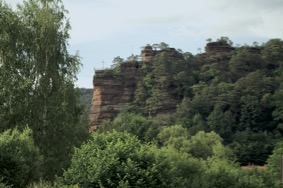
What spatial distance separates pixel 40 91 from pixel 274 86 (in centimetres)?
8592

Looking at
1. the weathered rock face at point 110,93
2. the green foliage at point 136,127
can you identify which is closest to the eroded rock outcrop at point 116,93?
the weathered rock face at point 110,93

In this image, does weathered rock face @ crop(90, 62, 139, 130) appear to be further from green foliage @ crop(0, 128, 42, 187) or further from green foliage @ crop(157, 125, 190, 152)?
green foliage @ crop(0, 128, 42, 187)

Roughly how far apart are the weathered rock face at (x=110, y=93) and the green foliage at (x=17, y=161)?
254 ft

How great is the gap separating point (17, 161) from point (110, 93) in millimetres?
84884

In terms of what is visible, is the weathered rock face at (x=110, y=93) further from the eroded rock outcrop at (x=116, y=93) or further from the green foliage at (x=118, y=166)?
the green foliage at (x=118, y=166)

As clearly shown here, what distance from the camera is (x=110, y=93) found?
352ft

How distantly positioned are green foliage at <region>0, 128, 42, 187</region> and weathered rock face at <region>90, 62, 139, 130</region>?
254 feet

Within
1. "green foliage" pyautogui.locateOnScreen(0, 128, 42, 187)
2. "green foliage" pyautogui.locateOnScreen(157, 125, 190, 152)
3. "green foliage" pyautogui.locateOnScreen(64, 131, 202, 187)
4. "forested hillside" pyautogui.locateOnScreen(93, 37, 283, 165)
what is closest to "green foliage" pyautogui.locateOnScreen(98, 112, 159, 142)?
"green foliage" pyautogui.locateOnScreen(157, 125, 190, 152)

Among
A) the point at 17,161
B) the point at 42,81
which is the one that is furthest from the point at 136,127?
the point at 17,161

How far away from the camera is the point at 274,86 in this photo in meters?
108

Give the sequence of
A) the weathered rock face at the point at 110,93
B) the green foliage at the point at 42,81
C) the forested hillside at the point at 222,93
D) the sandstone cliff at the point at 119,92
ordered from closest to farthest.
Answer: the green foliage at the point at 42,81
the forested hillside at the point at 222,93
the weathered rock face at the point at 110,93
the sandstone cliff at the point at 119,92

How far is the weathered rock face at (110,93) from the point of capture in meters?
104

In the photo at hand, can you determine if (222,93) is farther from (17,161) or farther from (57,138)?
(17,161)

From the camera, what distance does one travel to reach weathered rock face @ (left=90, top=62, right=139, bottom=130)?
103875 mm
